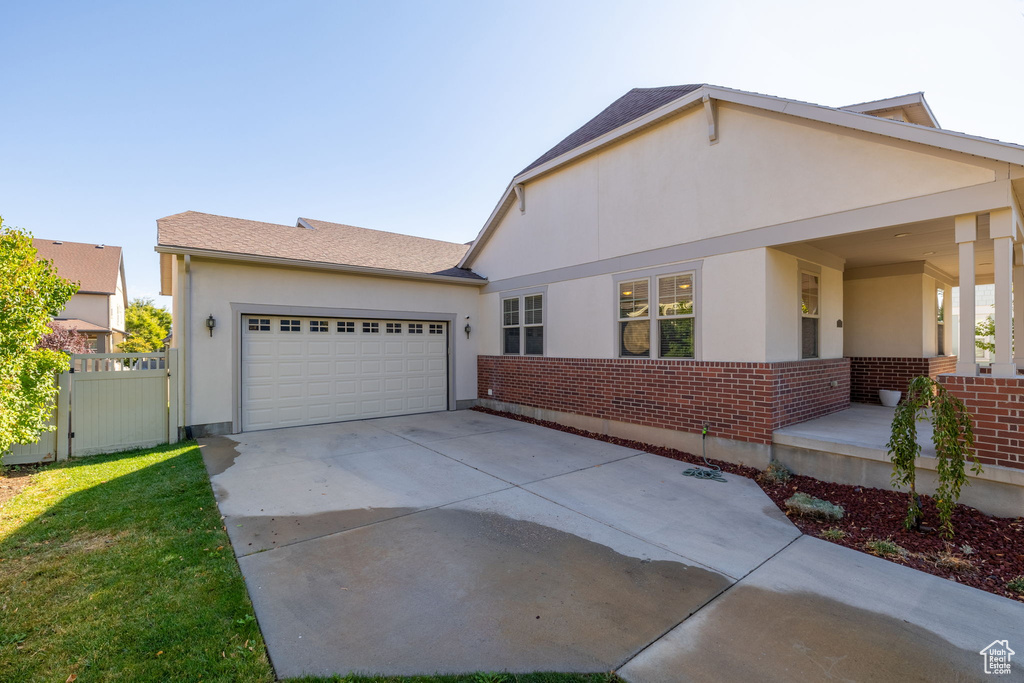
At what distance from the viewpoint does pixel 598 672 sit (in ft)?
7.86

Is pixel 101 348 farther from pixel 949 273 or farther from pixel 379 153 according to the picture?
pixel 949 273

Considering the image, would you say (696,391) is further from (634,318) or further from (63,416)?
(63,416)

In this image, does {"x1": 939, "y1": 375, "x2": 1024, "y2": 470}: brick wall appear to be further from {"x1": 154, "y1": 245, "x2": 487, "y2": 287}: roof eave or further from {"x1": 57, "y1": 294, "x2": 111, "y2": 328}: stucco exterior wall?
{"x1": 57, "y1": 294, "x2": 111, "y2": 328}: stucco exterior wall

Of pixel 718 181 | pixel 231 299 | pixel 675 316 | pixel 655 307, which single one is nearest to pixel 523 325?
pixel 655 307

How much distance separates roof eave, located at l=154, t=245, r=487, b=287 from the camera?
314 inches

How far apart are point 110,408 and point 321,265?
4.37 metres

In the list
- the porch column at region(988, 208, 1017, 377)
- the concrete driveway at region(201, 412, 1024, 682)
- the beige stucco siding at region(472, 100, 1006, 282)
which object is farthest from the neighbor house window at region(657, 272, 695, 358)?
the porch column at region(988, 208, 1017, 377)

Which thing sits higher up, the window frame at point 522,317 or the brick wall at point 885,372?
the window frame at point 522,317

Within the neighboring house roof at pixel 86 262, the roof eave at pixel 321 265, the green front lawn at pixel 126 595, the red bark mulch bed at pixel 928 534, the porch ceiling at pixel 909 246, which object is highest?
the neighboring house roof at pixel 86 262

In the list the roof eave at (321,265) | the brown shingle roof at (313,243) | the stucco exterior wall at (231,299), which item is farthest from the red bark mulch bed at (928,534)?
the brown shingle roof at (313,243)

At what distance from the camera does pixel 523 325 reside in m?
10.8

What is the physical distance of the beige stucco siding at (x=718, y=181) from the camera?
5.38 metres

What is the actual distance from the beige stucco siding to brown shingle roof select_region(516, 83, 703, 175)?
69cm

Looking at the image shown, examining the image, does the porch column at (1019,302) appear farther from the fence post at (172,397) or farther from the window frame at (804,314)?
the fence post at (172,397)
